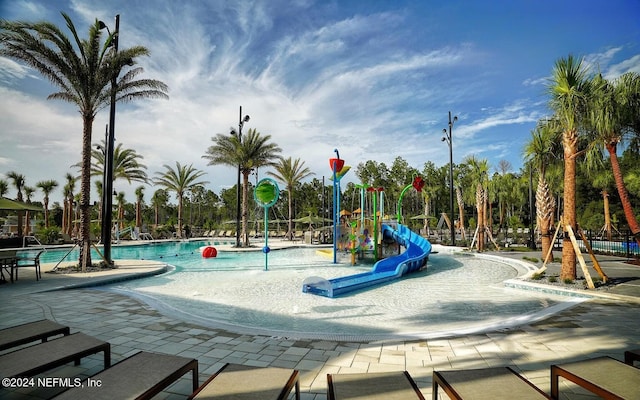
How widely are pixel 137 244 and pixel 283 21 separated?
24513mm

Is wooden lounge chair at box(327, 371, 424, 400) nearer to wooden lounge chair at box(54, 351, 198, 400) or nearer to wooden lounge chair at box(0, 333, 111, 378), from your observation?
wooden lounge chair at box(54, 351, 198, 400)

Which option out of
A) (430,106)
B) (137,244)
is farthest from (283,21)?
(137,244)

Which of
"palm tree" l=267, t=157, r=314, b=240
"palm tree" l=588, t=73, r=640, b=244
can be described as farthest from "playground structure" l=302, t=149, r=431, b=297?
"palm tree" l=267, t=157, r=314, b=240

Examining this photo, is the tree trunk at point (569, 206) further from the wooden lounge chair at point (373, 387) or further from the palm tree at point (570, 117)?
the wooden lounge chair at point (373, 387)

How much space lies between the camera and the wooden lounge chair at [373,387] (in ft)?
8.77

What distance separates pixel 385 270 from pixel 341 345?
26.6ft

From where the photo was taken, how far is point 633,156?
1227 centimetres

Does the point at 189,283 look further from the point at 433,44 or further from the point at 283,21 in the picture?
the point at 433,44

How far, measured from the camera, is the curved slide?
365 inches

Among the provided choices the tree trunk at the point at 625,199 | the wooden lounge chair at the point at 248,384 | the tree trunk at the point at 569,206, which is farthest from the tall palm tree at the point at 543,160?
the wooden lounge chair at the point at 248,384

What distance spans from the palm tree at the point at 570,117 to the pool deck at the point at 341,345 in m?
2.15

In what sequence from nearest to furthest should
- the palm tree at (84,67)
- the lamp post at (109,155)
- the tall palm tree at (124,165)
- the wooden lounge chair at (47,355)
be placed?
the wooden lounge chair at (47,355)
the palm tree at (84,67)
the lamp post at (109,155)
the tall palm tree at (124,165)

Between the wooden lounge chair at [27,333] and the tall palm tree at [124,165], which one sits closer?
the wooden lounge chair at [27,333]

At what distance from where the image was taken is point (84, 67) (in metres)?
12.4
